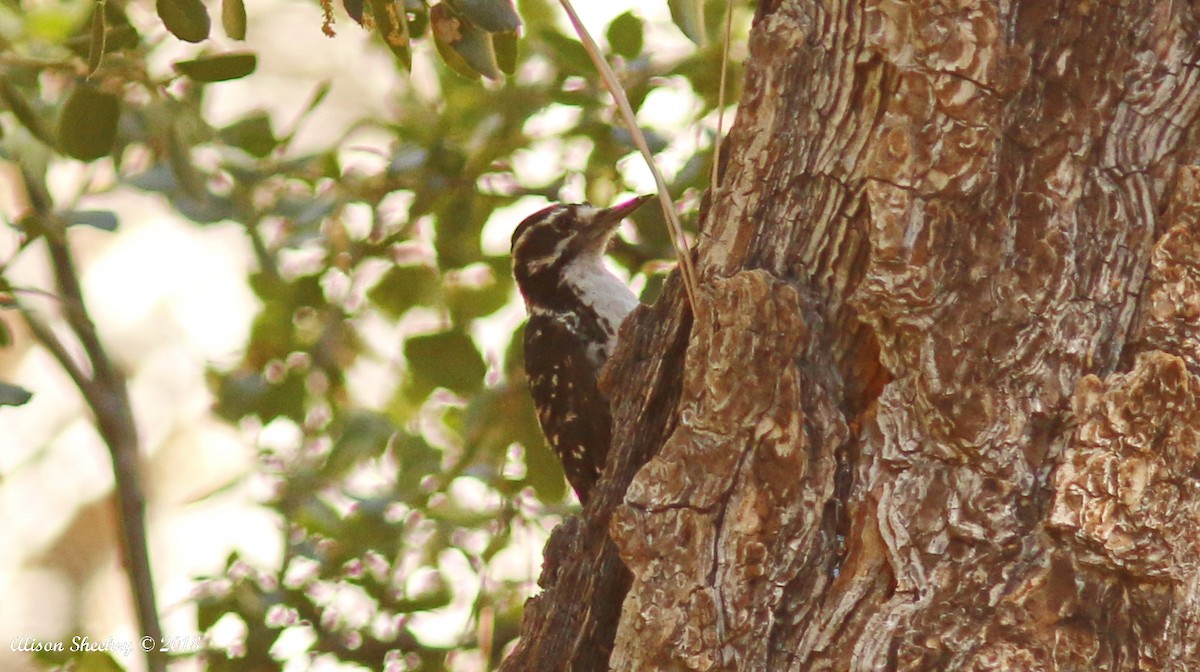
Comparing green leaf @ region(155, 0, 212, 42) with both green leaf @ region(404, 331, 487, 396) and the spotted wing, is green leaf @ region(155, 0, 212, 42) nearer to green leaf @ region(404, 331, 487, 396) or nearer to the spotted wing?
green leaf @ region(404, 331, 487, 396)

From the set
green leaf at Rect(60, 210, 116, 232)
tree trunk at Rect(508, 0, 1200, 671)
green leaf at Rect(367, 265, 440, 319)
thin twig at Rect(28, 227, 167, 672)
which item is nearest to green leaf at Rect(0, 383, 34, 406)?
green leaf at Rect(60, 210, 116, 232)

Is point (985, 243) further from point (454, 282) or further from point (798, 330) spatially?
point (454, 282)

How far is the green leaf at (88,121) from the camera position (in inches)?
102

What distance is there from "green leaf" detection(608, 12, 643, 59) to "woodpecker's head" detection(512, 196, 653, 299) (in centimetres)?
57

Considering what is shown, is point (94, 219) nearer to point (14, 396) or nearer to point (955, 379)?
point (14, 396)

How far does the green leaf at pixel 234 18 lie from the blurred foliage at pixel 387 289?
3.39ft

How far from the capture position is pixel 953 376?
181 cm

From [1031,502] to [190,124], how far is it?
2234 millimetres

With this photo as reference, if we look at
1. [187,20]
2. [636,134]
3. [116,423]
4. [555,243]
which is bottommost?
[116,423]

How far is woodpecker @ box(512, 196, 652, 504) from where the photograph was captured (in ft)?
11.7

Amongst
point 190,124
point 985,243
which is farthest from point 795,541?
point 190,124

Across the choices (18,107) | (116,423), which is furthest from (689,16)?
(116,423)

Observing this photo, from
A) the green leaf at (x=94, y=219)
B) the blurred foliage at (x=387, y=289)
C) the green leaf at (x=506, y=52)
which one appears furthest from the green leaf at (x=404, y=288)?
the green leaf at (x=506, y=52)

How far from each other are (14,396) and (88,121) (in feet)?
1.77
